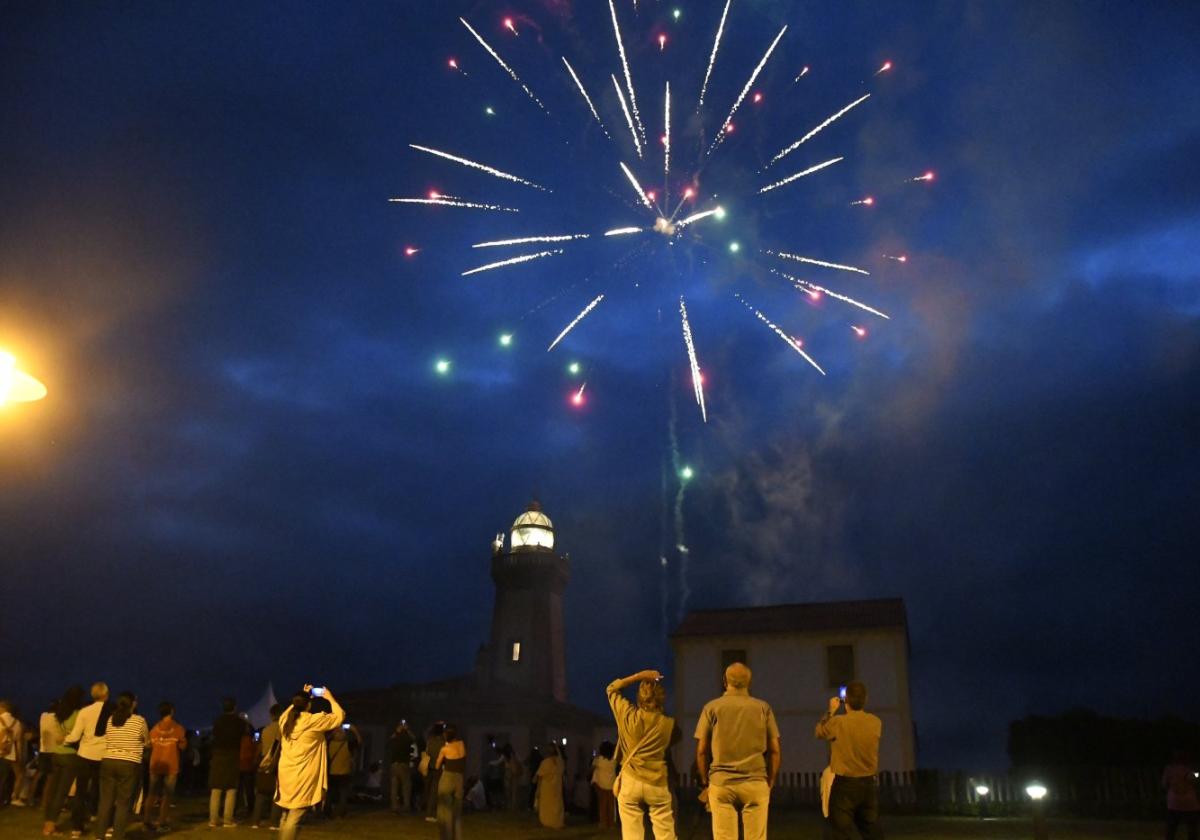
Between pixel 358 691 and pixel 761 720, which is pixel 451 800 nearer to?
pixel 761 720

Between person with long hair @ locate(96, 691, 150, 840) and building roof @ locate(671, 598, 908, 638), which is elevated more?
building roof @ locate(671, 598, 908, 638)

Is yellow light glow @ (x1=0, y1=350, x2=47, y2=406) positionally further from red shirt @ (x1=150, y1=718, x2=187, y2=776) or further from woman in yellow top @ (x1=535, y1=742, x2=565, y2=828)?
woman in yellow top @ (x1=535, y1=742, x2=565, y2=828)

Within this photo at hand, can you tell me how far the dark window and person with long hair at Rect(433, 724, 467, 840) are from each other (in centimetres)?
2433

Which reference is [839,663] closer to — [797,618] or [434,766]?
[797,618]

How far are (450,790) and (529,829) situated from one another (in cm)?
544

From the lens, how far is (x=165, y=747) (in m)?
12.9

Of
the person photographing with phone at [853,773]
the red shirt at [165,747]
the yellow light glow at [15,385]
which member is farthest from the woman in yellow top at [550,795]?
the yellow light glow at [15,385]

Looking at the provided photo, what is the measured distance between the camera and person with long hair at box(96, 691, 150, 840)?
1041 centimetres

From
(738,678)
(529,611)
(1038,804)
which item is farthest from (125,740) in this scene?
(529,611)

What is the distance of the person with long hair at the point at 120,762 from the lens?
34.2 feet

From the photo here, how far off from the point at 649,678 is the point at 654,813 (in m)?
0.96

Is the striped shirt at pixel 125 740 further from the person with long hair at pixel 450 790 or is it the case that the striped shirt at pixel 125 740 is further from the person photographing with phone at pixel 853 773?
the person photographing with phone at pixel 853 773

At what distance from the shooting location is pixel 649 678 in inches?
287

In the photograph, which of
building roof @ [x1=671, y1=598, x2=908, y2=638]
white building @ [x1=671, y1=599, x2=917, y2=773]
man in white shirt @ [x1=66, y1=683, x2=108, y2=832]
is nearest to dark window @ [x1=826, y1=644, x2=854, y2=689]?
white building @ [x1=671, y1=599, x2=917, y2=773]
